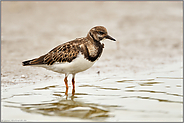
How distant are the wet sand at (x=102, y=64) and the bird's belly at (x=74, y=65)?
627mm

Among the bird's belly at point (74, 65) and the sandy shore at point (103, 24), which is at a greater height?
the sandy shore at point (103, 24)

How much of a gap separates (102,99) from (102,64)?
4035mm

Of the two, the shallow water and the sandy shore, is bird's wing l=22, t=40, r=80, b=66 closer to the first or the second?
the shallow water

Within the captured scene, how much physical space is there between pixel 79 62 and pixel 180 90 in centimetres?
266

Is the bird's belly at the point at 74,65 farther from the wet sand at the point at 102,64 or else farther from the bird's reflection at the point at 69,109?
the bird's reflection at the point at 69,109

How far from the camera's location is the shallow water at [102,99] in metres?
5.43

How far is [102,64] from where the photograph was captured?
10.5 m

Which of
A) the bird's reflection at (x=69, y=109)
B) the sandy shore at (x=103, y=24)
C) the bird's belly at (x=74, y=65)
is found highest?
the sandy shore at (x=103, y=24)

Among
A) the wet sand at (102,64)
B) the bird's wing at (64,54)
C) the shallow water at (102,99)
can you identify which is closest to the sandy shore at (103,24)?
the wet sand at (102,64)

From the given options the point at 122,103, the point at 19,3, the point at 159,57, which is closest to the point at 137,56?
the point at 159,57

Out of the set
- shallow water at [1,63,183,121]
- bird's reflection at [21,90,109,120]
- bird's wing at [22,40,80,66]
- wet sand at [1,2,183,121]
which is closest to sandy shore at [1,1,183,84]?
wet sand at [1,2,183,121]

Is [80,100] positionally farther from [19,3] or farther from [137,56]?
[19,3]

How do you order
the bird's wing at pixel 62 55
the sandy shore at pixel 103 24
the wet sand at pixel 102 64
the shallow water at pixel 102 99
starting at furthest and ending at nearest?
the sandy shore at pixel 103 24
the bird's wing at pixel 62 55
the wet sand at pixel 102 64
the shallow water at pixel 102 99

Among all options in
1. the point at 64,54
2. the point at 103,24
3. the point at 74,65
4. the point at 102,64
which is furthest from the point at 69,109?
the point at 103,24
